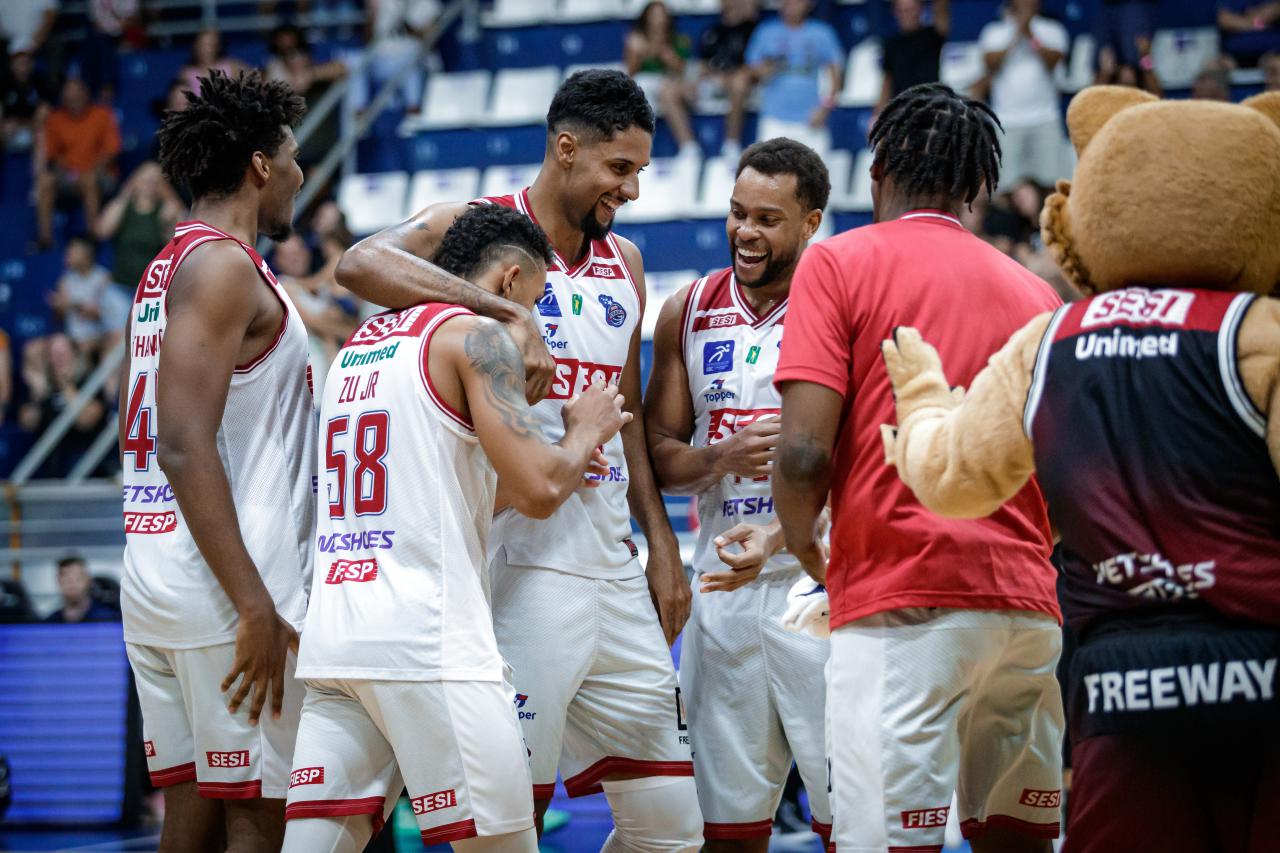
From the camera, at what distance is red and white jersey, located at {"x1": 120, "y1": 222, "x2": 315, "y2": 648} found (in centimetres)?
400

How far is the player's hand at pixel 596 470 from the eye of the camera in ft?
13.6

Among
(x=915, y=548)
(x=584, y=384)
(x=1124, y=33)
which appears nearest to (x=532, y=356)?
(x=584, y=384)

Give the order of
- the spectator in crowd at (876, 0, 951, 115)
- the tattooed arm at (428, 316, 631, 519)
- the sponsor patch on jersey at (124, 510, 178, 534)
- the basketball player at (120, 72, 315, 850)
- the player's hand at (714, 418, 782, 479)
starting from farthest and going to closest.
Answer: the spectator in crowd at (876, 0, 951, 115)
the player's hand at (714, 418, 782, 479)
the sponsor patch on jersey at (124, 510, 178, 534)
the basketball player at (120, 72, 315, 850)
the tattooed arm at (428, 316, 631, 519)

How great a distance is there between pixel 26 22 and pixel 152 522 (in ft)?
44.2

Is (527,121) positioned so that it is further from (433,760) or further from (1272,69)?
(433,760)

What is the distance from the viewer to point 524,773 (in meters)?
3.66

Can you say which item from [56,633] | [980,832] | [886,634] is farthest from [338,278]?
[56,633]

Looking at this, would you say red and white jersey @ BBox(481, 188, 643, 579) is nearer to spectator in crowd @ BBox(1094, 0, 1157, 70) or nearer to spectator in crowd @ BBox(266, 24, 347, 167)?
spectator in crowd @ BBox(1094, 0, 1157, 70)

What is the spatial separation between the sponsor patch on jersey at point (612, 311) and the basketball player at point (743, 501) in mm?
317

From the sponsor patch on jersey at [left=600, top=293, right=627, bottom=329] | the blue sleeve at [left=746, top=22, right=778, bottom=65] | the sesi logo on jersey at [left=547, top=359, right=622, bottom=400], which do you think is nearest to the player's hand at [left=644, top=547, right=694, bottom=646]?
the sesi logo on jersey at [left=547, top=359, right=622, bottom=400]

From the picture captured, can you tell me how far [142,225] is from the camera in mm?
12336

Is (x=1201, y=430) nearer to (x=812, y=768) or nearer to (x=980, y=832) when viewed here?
(x=980, y=832)

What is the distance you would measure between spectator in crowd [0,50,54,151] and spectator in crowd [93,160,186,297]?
2562 millimetres

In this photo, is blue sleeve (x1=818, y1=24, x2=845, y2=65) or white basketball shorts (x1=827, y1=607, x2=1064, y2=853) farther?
blue sleeve (x1=818, y1=24, x2=845, y2=65)
